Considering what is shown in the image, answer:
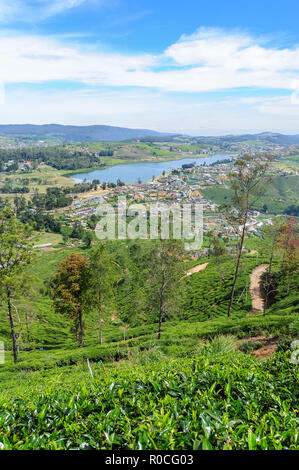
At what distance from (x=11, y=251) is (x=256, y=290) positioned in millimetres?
18635

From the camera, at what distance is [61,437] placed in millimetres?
2686

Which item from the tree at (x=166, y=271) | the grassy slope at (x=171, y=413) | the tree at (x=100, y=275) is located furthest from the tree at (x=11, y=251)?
the grassy slope at (x=171, y=413)

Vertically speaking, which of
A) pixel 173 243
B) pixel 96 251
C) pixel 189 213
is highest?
pixel 173 243

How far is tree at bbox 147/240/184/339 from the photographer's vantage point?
13.1 metres

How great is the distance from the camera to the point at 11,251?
11.0 m

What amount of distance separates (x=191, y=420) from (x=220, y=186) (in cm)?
13239

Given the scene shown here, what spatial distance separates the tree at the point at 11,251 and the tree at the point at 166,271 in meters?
6.20

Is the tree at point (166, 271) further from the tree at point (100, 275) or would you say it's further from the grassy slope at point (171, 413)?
the grassy slope at point (171, 413)

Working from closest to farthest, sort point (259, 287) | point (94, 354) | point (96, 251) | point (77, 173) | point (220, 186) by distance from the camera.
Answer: point (94, 354), point (96, 251), point (259, 287), point (220, 186), point (77, 173)

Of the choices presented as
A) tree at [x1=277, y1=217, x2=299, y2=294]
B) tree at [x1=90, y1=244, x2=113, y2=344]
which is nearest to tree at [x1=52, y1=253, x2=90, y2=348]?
tree at [x1=90, y1=244, x2=113, y2=344]

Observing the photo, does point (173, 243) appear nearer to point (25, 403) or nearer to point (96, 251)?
point (96, 251)

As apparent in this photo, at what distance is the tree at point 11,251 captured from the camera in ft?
35.9

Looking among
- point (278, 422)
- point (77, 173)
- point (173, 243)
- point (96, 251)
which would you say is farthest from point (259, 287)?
point (77, 173)
